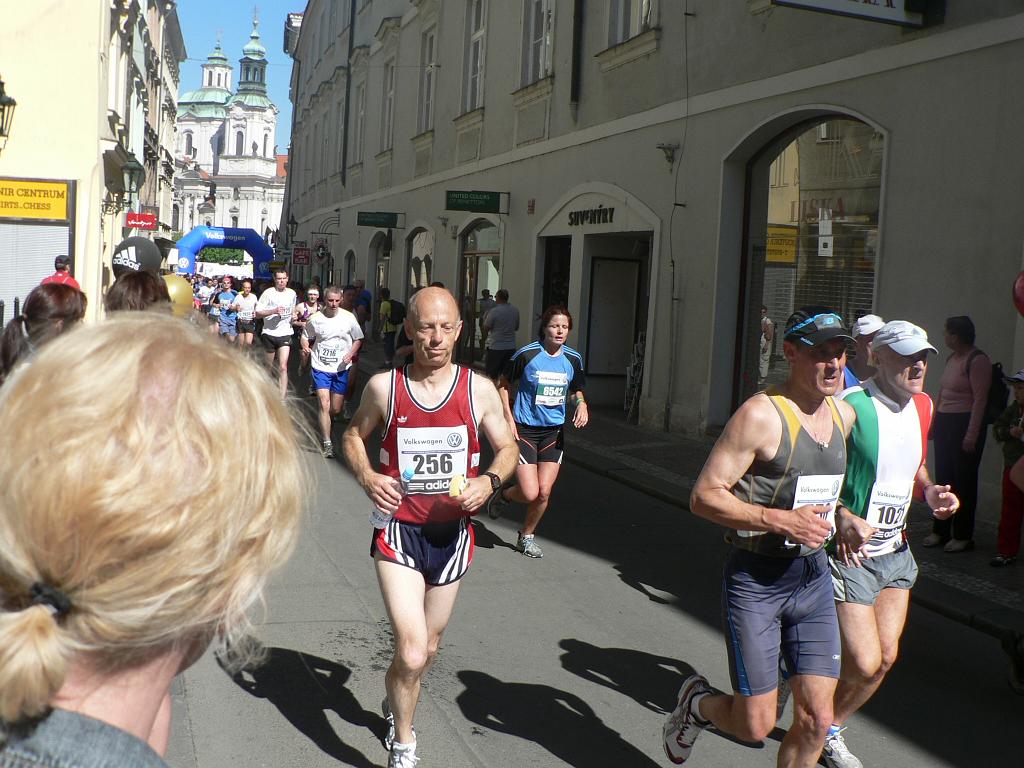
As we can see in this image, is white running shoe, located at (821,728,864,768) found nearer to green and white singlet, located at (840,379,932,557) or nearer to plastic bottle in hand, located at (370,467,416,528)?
green and white singlet, located at (840,379,932,557)

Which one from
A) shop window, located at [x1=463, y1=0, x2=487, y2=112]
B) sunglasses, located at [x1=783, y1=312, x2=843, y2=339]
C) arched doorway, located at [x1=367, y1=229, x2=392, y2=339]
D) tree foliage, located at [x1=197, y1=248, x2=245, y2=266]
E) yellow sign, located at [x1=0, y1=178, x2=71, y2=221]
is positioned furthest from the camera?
tree foliage, located at [x1=197, y1=248, x2=245, y2=266]

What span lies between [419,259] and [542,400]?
1918 centimetres

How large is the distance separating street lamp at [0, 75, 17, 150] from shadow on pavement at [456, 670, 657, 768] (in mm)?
14159

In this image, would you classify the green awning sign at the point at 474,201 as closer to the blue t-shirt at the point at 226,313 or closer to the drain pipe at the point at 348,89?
the blue t-shirt at the point at 226,313

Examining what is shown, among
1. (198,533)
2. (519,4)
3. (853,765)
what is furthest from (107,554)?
(519,4)

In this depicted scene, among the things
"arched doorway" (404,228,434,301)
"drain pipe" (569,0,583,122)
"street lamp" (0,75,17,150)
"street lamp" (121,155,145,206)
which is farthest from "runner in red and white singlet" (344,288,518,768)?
"arched doorway" (404,228,434,301)

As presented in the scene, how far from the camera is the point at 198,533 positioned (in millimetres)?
1152

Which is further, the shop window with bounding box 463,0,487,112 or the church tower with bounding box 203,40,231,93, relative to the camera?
the church tower with bounding box 203,40,231,93

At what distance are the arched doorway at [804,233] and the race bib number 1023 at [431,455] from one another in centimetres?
721

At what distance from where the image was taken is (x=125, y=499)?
110cm

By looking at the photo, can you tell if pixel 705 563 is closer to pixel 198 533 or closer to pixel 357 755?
pixel 357 755

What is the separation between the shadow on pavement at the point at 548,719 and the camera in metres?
4.21

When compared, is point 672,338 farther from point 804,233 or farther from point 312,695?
point 312,695

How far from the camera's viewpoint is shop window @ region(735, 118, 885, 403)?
10.8 meters
